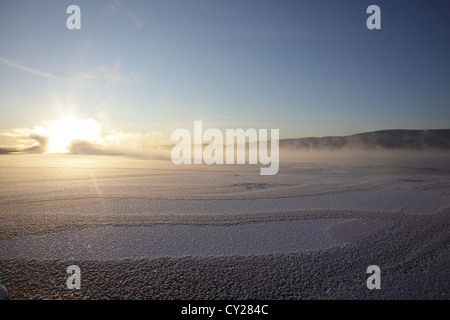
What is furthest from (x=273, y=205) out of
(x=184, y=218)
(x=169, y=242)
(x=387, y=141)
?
(x=387, y=141)

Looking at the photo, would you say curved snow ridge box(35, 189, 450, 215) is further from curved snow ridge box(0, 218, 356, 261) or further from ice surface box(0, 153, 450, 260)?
curved snow ridge box(0, 218, 356, 261)

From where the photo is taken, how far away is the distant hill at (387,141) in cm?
5966

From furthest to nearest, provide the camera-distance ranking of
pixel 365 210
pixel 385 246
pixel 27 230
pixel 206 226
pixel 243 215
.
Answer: pixel 365 210 → pixel 243 215 → pixel 206 226 → pixel 27 230 → pixel 385 246

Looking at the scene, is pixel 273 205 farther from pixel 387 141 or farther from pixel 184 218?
pixel 387 141

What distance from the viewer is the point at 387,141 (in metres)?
67.3

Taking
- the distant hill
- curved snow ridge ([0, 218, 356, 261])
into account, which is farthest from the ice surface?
the distant hill

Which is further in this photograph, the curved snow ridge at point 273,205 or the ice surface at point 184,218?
the curved snow ridge at point 273,205

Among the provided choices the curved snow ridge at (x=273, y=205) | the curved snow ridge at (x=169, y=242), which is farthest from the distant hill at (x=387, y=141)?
the curved snow ridge at (x=169, y=242)

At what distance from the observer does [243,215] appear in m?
4.19

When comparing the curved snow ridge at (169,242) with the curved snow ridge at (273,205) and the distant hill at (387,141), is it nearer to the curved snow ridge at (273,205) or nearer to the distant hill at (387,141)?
the curved snow ridge at (273,205)
